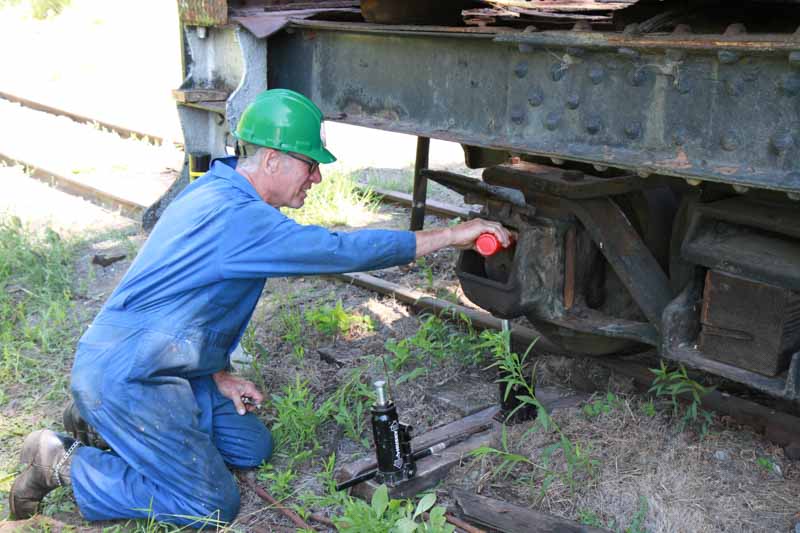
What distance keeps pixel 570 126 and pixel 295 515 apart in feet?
5.95

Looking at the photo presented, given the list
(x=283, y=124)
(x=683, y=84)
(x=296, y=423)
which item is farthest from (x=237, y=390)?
(x=683, y=84)

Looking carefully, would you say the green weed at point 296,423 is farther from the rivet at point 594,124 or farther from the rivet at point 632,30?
the rivet at point 632,30

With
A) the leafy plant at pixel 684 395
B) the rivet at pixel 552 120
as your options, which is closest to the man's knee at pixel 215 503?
the leafy plant at pixel 684 395

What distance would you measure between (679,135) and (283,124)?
1578 millimetres

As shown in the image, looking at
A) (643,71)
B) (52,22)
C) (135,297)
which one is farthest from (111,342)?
(52,22)

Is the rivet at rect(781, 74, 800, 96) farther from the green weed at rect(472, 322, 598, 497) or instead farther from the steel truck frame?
the green weed at rect(472, 322, 598, 497)

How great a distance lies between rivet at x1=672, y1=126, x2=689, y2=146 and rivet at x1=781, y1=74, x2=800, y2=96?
0.32 m

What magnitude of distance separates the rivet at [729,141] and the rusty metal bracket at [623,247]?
936 mm

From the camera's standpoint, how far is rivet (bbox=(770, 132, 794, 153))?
2.50m

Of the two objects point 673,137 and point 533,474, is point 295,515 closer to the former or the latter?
point 533,474

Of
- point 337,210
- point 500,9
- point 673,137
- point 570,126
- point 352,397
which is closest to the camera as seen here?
point 673,137

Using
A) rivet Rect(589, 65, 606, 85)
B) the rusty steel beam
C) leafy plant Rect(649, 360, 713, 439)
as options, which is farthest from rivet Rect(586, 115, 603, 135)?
leafy plant Rect(649, 360, 713, 439)

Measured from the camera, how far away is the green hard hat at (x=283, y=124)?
144 inches

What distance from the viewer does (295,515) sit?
3639 millimetres
